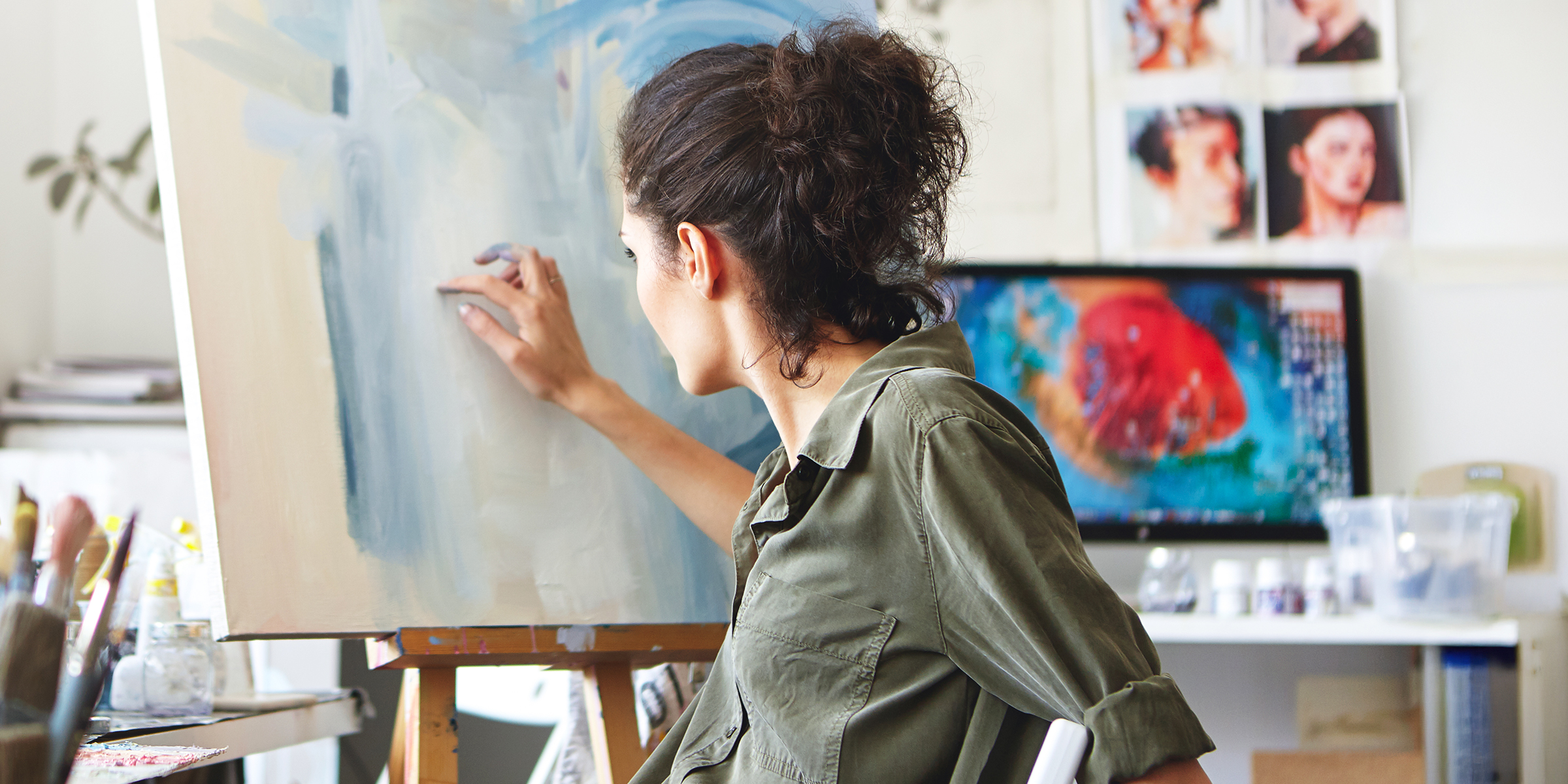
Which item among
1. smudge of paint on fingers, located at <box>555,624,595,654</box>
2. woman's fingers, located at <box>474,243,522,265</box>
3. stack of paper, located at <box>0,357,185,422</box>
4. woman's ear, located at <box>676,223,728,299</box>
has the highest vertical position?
woman's fingers, located at <box>474,243,522,265</box>

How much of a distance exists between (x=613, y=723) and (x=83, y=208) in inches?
72.0

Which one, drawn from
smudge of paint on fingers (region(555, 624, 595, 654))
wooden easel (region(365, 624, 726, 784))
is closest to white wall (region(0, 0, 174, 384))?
wooden easel (region(365, 624, 726, 784))

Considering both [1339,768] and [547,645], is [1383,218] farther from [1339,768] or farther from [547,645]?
[547,645]

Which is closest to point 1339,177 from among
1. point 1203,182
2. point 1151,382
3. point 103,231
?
point 1203,182

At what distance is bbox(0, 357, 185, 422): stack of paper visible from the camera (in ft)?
6.44

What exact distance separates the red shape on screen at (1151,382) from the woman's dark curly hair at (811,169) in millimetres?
1226

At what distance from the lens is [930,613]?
672 mm

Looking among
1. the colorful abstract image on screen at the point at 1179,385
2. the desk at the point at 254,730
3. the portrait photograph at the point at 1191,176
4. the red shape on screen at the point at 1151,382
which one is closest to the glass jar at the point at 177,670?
the desk at the point at 254,730

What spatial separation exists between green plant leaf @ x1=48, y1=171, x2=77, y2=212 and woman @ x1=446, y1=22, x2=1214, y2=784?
163 centimetres

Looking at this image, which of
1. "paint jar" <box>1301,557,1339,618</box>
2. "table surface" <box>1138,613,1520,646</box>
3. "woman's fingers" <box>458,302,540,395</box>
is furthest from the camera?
"paint jar" <box>1301,557,1339,618</box>

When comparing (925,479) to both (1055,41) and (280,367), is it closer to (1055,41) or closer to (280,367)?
(280,367)

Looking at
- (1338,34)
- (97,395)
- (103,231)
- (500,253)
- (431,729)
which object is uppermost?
(1338,34)

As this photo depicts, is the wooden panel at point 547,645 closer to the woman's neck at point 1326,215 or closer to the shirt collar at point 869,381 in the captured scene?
the shirt collar at point 869,381

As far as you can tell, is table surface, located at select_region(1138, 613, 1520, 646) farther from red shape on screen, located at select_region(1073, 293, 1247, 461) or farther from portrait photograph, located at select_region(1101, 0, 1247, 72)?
portrait photograph, located at select_region(1101, 0, 1247, 72)
